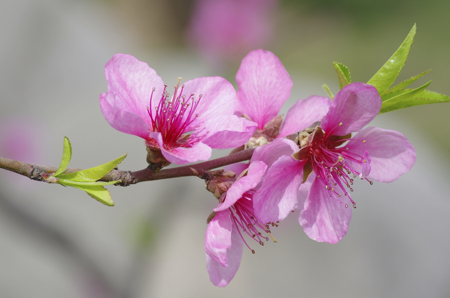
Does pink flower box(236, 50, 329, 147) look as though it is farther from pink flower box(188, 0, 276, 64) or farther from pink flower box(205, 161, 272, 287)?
pink flower box(188, 0, 276, 64)

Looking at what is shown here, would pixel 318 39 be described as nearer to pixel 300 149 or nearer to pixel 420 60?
pixel 420 60

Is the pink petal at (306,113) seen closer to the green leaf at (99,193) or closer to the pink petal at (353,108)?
the pink petal at (353,108)

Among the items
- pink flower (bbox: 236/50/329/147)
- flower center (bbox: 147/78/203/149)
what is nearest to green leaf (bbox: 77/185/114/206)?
flower center (bbox: 147/78/203/149)

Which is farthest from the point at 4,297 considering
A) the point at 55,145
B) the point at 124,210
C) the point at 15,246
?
the point at 55,145

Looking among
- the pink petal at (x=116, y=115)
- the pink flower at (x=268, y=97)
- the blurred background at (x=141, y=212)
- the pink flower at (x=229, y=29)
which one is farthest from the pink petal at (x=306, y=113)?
the pink flower at (x=229, y=29)

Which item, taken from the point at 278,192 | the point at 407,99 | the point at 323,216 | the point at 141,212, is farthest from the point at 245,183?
the point at 141,212
